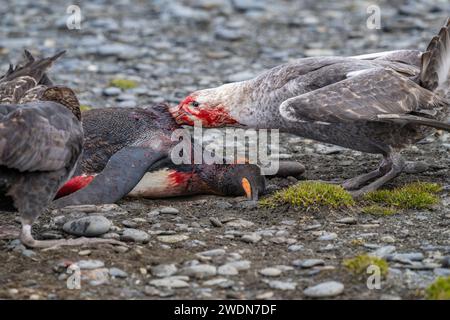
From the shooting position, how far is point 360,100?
8812 millimetres

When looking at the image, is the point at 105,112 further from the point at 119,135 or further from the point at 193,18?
the point at 193,18

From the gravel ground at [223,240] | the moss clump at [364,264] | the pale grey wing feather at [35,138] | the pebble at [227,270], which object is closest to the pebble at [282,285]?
the gravel ground at [223,240]

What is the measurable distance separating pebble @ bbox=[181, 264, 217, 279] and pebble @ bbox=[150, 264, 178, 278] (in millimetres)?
79

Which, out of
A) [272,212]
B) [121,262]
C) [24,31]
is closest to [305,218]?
[272,212]

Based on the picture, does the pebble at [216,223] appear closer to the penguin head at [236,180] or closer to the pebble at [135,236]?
the pebble at [135,236]

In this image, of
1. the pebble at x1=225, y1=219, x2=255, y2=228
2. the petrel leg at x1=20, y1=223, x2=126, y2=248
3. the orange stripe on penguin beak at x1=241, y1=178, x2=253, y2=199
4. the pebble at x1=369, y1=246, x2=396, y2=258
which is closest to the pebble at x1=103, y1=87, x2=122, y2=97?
the orange stripe on penguin beak at x1=241, y1=178, x2=253, y2=199

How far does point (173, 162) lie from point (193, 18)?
384 inches

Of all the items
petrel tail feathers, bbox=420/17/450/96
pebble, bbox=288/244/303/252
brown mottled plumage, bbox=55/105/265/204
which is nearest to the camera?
pebble, bbox=288/244/303/252

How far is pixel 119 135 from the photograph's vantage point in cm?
926

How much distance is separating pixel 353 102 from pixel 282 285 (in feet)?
9.51

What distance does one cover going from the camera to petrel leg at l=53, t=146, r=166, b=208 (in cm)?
849

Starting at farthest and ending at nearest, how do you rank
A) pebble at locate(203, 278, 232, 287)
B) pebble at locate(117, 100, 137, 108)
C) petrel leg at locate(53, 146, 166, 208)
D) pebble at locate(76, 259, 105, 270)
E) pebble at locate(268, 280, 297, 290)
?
pebble at locate(117, 100, 137, 108)
petrel leg at locate(53, 146, 166, 208)
pebble at locate(76, 259, 105, 270)
pebble at locate(203, 278, 232, 287)
pebble at locate(268, 280, 297, 290)

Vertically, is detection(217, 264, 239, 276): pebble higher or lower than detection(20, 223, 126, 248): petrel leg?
lower

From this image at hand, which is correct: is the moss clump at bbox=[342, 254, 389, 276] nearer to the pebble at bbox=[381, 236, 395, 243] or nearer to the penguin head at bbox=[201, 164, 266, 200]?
the pebble at bbox=[381, 236, 395, 243]
